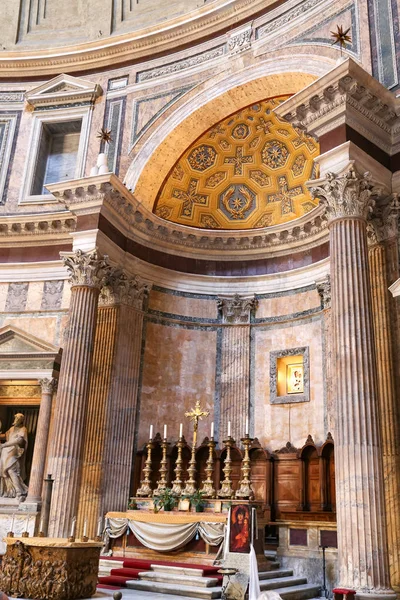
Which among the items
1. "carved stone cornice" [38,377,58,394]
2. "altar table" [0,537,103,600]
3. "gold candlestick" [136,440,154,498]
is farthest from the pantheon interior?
"altar table" [0,537,103,600]

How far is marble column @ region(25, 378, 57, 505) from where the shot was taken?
14953 millimetres

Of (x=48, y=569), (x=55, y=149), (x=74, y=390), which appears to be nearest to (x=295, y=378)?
(x=74, y=390)

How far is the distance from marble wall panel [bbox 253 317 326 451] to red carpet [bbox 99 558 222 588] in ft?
17.2

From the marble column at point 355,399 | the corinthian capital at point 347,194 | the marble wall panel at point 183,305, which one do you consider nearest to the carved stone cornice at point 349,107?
the corinthian capital at point 347,194

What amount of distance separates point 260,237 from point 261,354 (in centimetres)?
337

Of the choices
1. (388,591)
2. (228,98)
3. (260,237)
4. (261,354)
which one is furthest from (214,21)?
(388,591)

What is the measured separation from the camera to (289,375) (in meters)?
16.8

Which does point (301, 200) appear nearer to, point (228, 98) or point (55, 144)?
point (228, 98)

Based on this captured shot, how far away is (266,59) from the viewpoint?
16.1 meters

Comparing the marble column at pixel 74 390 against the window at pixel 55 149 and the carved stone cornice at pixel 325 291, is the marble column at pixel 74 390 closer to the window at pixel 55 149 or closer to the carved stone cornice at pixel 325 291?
the window at pixel 55 149

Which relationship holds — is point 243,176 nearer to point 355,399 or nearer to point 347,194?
point 347,194

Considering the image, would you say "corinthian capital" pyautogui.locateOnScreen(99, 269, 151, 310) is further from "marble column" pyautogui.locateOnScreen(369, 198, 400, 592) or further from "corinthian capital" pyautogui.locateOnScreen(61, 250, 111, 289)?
"marble column" pyautogui.locateOnScreen(369, 198, 400, 592)

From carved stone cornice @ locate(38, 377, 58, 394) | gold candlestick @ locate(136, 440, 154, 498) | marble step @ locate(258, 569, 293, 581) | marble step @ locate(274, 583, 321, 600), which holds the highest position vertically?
carved stone cornice @ locate(38, 377, 58, 394)

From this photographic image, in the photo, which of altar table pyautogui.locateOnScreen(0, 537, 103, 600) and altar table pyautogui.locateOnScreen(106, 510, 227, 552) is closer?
altar table pyautogui.locateOnScreen(0, 537, 103, 600)
